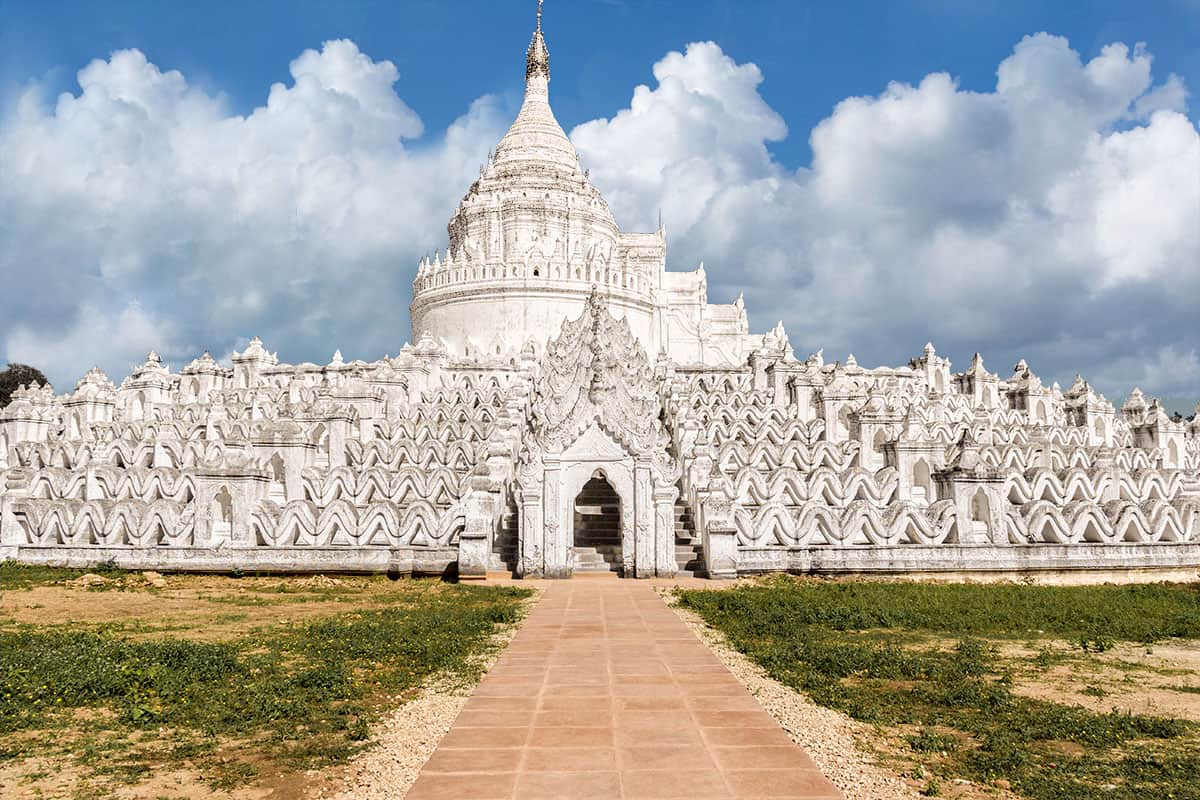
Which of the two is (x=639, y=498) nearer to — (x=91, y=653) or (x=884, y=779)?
(x=91, y=653)

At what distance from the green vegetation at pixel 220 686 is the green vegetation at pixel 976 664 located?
362cm

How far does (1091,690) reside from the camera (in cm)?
844

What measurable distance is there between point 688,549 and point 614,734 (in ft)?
40.7

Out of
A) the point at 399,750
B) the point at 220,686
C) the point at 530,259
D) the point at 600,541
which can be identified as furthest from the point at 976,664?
the point at 530,259

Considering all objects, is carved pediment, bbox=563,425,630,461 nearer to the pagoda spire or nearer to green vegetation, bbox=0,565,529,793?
green vegetation, bbox=0,565,529,793

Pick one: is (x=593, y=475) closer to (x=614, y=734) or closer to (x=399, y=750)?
(x=614, y=734)

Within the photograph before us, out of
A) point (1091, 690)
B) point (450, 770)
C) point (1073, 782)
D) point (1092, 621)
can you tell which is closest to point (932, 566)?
point (1092, 621)

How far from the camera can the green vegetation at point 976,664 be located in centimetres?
611

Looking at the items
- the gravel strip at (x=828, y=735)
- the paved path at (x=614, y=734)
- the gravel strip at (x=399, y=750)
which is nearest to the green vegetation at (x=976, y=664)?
the gravel strip at (x=828, y=735)

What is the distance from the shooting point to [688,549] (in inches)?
751

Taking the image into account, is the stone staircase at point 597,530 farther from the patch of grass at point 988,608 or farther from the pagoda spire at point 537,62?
the pagoda spire at point 537,62

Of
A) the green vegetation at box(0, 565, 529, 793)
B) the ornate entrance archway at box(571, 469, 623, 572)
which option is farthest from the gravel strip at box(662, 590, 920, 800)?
the ornate entrance archway at box(571, 469, 623, 572)

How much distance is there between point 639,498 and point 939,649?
8.22 meters

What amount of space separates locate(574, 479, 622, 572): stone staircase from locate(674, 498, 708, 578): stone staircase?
4.34 feet
